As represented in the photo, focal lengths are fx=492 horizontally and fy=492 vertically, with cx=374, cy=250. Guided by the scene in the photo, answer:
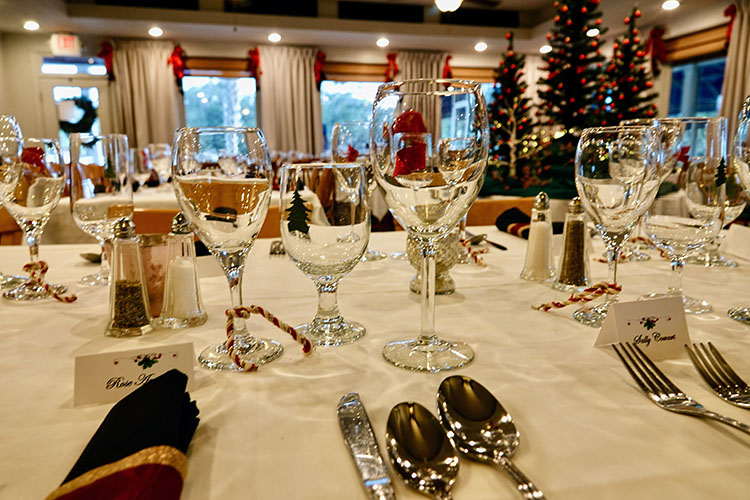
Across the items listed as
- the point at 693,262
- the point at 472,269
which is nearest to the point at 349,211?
the point at 472,269

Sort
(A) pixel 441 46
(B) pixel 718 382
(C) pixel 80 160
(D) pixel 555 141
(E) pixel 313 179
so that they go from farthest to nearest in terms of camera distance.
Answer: (A) pixel 441 46 → (D) pixel 555 141 → (C) pixel 80 160 → (E) pixel 313 179 → (B) pixel 718 382

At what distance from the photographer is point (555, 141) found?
459 centimetres

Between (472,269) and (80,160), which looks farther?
(472,269)

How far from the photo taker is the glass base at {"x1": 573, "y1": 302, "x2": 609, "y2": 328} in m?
0.71

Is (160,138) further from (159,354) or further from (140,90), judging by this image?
(159,354)

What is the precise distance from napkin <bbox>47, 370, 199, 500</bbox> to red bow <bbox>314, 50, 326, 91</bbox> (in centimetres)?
820

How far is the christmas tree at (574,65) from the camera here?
432 cm

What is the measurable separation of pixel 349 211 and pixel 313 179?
6 cm

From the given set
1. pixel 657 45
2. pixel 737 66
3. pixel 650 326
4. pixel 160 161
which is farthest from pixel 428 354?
pixel 657 45

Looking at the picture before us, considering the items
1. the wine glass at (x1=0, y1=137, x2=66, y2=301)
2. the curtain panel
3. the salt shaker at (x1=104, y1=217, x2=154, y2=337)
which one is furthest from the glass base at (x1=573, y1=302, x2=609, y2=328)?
the curtain panel

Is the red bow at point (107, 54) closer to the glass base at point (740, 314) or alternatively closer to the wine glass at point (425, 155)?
the wine glass at point (425, 155)

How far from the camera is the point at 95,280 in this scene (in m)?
0.98

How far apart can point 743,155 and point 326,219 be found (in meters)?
0.63

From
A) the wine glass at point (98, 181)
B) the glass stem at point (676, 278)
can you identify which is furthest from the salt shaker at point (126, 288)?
the glass stem at point (676, 278)
